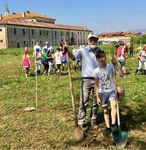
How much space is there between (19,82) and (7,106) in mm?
5651

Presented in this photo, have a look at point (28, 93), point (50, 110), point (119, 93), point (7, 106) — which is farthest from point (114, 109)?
point (28, 93)

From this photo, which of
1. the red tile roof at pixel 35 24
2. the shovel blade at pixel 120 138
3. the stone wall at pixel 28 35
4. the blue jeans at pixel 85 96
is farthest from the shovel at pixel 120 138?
the red tile roof at pixel 35 24

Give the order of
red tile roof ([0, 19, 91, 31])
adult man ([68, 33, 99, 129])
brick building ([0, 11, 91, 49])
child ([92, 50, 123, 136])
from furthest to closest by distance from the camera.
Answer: red tile roof ([0, 19, 91, 31])
brick building ([0, 11, 91, 49])
adult man ([68, 33, 99, 129])
child ([92, 50, 123, 136])

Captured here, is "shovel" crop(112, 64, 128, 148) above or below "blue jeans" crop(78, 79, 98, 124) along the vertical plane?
below

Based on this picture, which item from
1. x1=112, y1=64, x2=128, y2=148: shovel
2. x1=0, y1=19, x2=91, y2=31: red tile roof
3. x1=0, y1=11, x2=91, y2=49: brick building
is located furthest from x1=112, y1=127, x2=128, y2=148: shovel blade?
x1=0, y1=19, x2=91, y2=31: red tile roof

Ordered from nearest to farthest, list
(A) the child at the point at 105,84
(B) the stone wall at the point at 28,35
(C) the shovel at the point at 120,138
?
(C) the shovel at the point at 120,138 → (A) the child at the point at 105,84 → (B) the stone wall at the point at 28,35

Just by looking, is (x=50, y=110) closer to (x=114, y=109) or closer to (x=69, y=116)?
(x=69, y=116)

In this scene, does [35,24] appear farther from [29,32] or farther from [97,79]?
[97,79]

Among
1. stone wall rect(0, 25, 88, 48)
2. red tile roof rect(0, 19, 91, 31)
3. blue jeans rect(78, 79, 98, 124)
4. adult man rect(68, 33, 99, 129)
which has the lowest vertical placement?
blue jeans rect(78, 79, 98, 124)

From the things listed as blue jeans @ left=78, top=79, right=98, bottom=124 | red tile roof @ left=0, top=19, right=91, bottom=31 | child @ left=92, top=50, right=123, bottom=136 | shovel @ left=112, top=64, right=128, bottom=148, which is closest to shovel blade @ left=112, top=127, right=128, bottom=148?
shovel @ left=112, top=64, right=128, bottom=148

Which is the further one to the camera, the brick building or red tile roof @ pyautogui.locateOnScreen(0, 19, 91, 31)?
red tile roof @ pyautogui.locateOnScreen(0, 19, 91, 31)

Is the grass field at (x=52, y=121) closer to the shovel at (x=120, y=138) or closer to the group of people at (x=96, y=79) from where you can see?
the shovel at (x=120, y=138)

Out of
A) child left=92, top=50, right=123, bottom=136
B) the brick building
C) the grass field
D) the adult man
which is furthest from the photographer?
the brick building

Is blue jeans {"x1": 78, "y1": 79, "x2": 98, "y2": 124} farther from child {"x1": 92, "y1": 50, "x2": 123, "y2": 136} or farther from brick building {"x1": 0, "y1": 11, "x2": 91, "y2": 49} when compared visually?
brick building {"x1": 0, "y1": 11, "x2": 91, "y2": 49}
